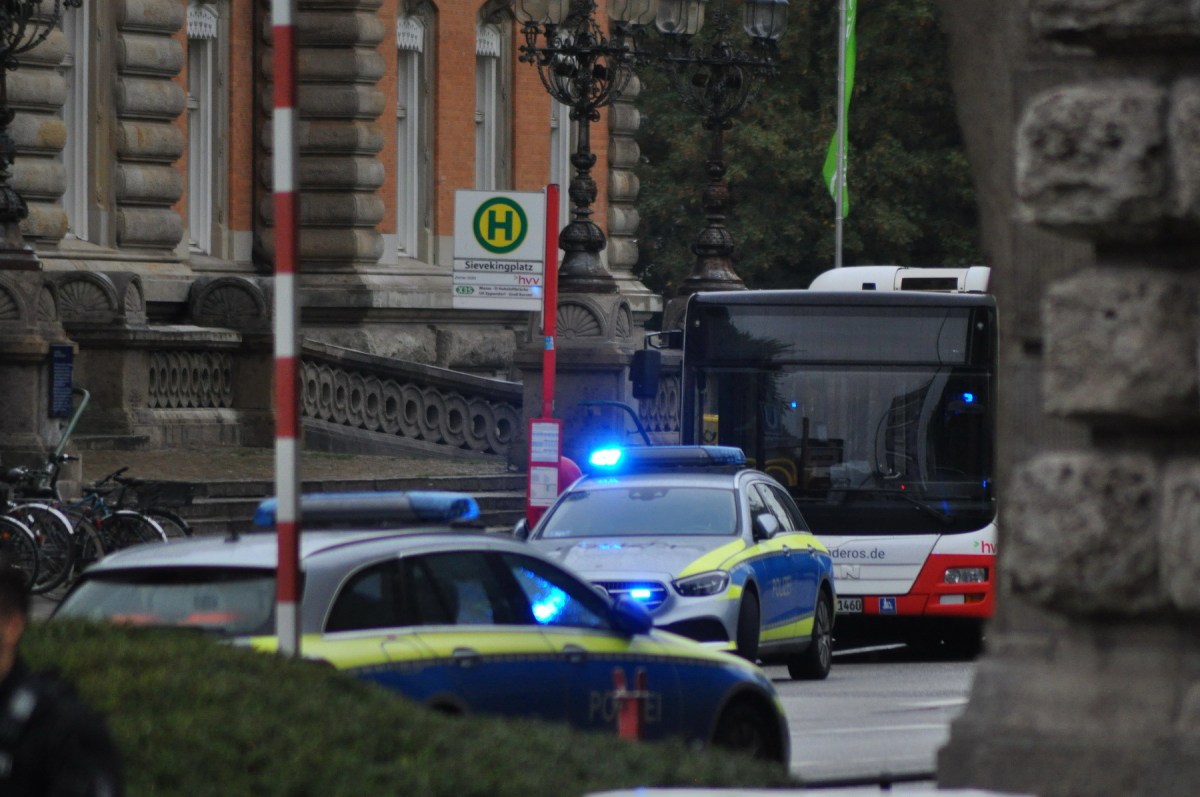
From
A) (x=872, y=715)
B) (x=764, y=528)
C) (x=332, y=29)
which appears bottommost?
(x=872, y=715)

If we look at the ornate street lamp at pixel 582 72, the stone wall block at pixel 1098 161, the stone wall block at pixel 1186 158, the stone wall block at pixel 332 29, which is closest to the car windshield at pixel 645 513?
the ornate street lamp at pixel 582 72

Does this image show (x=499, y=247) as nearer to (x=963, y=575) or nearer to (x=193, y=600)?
(x=963, y=575)

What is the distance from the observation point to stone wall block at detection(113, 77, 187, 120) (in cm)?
2916

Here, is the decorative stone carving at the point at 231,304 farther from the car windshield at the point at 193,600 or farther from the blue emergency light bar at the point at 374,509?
the car windshield at the point at 193,600

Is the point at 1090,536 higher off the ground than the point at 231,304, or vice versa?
the point at 1090,536

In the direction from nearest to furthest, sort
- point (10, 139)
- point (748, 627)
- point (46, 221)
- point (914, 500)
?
point (748, 627), point (914, 500), point (10, 139), point (46, 221)

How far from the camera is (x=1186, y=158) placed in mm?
6707

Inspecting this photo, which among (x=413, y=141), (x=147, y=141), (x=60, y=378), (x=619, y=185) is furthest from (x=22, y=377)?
(x=619, y=185)

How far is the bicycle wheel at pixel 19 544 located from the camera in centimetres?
1920

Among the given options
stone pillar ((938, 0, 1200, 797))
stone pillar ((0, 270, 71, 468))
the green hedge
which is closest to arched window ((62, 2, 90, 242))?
stone pillar ((0, 270, 71, 468))

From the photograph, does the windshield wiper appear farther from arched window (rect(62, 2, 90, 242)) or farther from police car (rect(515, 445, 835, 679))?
arched window (rect(62, 2, 90, 242))

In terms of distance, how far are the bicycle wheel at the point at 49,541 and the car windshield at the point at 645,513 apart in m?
4.63

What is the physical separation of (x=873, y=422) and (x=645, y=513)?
11.4 feet

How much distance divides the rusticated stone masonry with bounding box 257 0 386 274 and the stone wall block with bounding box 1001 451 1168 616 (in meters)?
27.4
